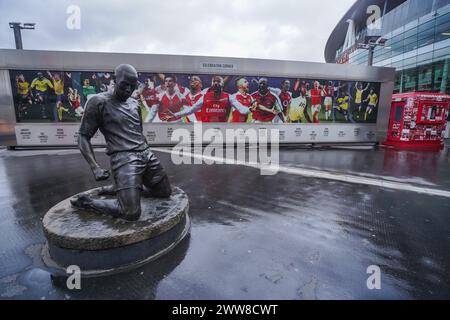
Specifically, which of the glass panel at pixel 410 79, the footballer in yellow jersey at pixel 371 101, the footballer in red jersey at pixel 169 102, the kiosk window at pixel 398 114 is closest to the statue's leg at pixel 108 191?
the footballer in red jersey at pixel 169 102

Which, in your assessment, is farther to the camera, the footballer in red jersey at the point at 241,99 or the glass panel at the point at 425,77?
the glass panel at the point at 425,77

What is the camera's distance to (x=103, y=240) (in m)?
2.00

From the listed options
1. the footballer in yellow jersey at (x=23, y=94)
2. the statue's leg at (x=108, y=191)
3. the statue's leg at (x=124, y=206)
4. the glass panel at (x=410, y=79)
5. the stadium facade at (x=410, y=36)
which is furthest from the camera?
the glass panel at (x=410, y=79)

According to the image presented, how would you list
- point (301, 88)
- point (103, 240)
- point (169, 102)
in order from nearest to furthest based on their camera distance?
point (103, 240)
point (169, 102)
point (301, 88)

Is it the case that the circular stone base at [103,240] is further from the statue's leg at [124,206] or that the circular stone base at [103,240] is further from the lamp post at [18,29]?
the lamp post at [18,29]

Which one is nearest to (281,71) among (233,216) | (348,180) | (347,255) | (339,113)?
(339,113)

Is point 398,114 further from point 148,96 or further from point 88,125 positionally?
point 88,125

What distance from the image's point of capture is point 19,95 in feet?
27.8

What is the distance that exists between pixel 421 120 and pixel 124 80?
11676 millimetres

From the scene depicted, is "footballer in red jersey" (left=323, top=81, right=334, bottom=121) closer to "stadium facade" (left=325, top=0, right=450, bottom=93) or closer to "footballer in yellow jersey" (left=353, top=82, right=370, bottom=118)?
"footballer in yellow jersey" (left=353, top=82, right=370, bottom=118)

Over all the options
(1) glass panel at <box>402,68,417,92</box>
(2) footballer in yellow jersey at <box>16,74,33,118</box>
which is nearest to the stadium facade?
(1) glass panel at <box>402,68,417,92</box>

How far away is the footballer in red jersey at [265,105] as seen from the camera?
9.80 meters

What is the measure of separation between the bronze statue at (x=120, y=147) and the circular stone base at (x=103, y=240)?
14 cm

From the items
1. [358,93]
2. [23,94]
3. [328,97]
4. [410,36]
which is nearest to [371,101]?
[358,93]
